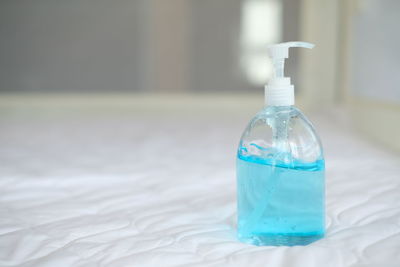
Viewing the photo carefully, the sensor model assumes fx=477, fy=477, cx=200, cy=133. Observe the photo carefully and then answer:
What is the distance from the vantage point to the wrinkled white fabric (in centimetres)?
→ 49

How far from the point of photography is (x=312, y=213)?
0.51 m

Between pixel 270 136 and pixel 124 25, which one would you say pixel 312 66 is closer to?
pixel 124 25

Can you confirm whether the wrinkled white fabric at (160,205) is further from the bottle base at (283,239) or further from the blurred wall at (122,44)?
the blurred wall at (122,44)

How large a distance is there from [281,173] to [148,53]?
2.15 metres

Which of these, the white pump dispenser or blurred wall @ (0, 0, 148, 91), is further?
blurred wall @ (0, 0, 148, 91)

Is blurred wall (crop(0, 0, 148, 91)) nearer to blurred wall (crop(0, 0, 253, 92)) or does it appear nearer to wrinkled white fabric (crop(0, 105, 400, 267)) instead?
blurred wall (crop(0, 0, 253, 92))

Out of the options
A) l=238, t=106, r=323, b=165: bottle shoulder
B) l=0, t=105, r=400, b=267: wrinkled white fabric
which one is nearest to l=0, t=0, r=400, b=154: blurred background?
l=0, t=105, r=400, b=267: wrinkled white fabric

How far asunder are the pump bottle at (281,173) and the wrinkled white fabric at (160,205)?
0.07ft

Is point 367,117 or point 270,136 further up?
point 270,136

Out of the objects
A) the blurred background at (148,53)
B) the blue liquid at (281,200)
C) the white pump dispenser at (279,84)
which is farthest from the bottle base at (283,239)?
the blurred background at (148,53)

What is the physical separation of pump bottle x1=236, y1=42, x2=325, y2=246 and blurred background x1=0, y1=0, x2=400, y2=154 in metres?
1.60

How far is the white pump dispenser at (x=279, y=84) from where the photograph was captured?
51cm

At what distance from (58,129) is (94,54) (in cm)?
99

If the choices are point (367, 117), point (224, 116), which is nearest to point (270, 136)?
point (367, 117)
